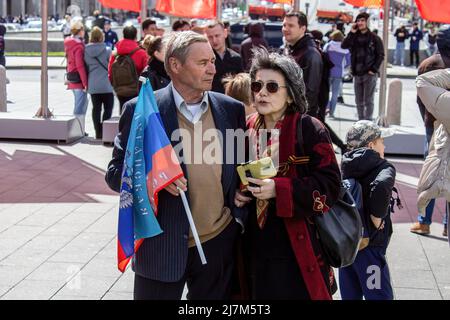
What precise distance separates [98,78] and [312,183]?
8712 mm

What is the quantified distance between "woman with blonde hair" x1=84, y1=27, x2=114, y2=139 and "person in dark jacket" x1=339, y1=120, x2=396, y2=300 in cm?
756

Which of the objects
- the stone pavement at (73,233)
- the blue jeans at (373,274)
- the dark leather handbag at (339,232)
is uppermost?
the dark leather handbag at (339,232)

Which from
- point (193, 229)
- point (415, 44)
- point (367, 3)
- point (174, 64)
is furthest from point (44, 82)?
point (415, 44)

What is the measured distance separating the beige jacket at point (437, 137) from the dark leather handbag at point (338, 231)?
1.34 m

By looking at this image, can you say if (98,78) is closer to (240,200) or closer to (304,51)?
(304,51)

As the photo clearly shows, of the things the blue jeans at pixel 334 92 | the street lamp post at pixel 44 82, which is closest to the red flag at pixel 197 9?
the street lamp post at pixel 44 82

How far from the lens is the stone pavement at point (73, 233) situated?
18.2 feet

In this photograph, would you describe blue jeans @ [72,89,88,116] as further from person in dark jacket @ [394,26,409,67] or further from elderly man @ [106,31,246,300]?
person in dark jacket @ [394,26,409,67]

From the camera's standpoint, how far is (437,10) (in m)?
A: 9.19

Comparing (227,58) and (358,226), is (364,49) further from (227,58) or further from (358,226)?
(358,226)

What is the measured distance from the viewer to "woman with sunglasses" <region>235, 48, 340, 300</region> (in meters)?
3.51

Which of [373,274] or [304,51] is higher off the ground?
[304,51]

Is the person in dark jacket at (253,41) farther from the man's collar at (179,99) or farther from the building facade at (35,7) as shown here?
the building facade at (35,7)

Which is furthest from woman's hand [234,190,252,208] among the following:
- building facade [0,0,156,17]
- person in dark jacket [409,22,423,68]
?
building facade [0,0,156,17]
